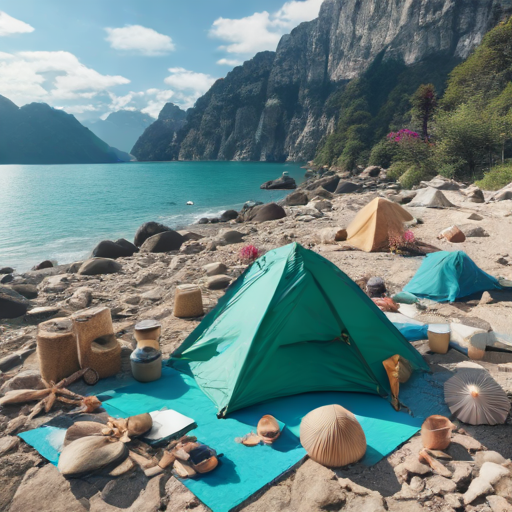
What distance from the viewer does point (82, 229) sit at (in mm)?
25688

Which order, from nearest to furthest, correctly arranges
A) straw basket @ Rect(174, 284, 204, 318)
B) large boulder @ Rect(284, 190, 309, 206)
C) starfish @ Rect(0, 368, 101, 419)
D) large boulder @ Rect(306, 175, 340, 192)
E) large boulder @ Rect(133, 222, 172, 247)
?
1. starfish @ Rect(0, 368, 101, 419)
2. straw basket @ Rect(174, 284, 204, 318)
3. large boulder @ Rect(133, 222, 172, 247)
4. large boulder @ Rect(284, 190, 309, 206)
5. large boulder @ Rect(306, 175, 340, 192)

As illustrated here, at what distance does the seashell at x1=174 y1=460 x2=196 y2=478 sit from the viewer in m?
3.26

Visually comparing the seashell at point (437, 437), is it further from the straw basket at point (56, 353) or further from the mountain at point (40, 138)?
the mountain at point (40, 138)

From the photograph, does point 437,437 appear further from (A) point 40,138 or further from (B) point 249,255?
(A) point 40,138

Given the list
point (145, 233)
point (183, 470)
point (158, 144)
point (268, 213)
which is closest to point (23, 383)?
point (183, 470)

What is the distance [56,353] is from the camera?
16.0ft

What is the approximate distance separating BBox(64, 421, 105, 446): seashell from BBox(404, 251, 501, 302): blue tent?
6.38 meters

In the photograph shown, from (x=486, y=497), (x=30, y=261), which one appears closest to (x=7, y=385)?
(x=486, y=497)

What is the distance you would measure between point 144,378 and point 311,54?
135970 millimetres

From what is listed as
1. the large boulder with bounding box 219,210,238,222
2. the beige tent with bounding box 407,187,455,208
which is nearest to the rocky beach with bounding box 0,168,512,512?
the beige tent with bounding box 407,187,455,208

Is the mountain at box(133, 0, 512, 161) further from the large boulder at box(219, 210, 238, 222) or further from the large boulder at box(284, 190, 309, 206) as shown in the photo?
the large boulder at box(219, 210, 238, 222)

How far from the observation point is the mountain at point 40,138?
546 ft

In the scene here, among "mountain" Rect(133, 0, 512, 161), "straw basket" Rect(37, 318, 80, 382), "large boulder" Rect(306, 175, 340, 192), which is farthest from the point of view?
"mountain" Rect(133, 0, 512, 161)

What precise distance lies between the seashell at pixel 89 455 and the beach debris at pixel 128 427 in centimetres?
12
